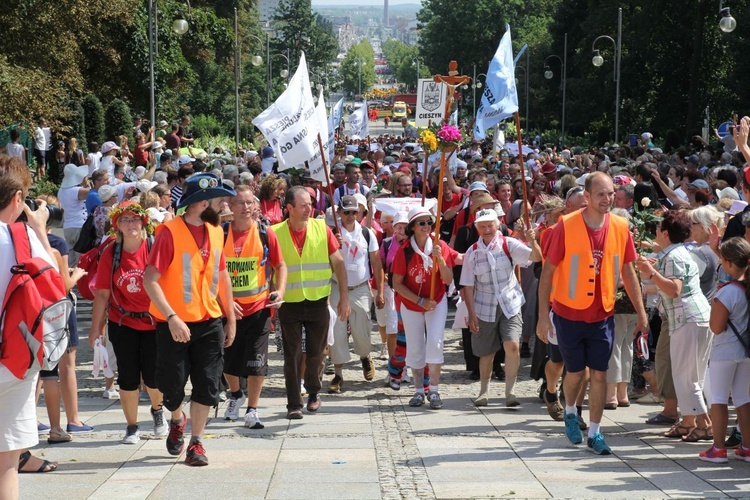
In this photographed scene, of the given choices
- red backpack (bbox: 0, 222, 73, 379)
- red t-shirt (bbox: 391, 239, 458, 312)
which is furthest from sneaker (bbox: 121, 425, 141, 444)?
red backpack (bbox: 0, 222, 73, 379)

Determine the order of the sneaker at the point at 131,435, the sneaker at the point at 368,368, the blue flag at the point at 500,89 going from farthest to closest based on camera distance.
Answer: the blue flag at the point at 500,89 < the sneaker at the point at 368,368 < the sneaker at the point at 131,435

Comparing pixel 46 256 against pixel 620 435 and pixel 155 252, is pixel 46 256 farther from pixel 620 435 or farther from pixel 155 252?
pixel 620 435

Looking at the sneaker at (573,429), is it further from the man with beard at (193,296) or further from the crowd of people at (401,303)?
the man with beard at (193,296)

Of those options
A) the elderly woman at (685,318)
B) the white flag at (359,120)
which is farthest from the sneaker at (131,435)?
the white flag at (359,120)

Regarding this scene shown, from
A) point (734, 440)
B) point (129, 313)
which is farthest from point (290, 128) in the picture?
point (734, 440)

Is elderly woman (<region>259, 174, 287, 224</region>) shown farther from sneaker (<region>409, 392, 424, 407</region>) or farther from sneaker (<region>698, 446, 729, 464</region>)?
sneaker (<region>698, 446, 729, 464</region>)

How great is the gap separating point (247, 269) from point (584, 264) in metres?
2.72

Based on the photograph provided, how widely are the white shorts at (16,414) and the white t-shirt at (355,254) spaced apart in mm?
5743

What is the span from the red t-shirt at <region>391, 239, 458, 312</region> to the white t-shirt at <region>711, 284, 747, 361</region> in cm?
296

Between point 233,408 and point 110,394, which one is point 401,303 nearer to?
point 233,408

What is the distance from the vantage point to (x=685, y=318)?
8.43m

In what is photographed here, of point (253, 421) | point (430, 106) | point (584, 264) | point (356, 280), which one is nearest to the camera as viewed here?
point (584, 264)

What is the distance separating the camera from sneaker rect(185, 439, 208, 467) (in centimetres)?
765

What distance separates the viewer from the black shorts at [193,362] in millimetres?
7723
